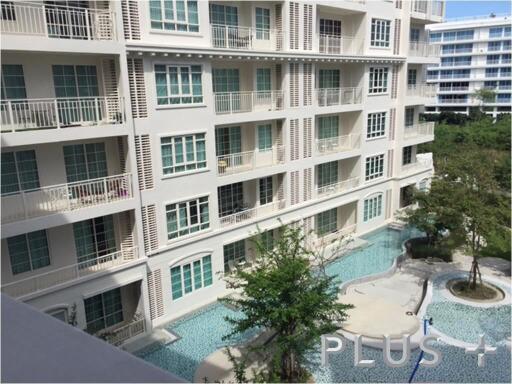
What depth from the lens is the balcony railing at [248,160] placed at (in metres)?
19.6

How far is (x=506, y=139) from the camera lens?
42781 millimetres

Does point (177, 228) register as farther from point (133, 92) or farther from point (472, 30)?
point (472, 30)

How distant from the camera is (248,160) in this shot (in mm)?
20844

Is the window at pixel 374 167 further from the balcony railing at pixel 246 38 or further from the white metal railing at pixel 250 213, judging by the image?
the balcony railing at pixel 246 38

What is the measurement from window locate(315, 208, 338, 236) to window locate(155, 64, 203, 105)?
11573 millimetres

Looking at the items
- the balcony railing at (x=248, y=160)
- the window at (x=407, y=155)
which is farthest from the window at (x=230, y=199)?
the window at (x=407, y=155)

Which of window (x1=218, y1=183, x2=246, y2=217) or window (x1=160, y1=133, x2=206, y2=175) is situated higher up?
window (x1=160, y1=133, x2=206, y2=175)

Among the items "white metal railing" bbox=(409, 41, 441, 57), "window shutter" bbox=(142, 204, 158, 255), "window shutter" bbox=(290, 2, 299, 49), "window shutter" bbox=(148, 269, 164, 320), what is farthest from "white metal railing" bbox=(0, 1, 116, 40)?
"white metal railing" bbox=(409, 41, 441, 57)

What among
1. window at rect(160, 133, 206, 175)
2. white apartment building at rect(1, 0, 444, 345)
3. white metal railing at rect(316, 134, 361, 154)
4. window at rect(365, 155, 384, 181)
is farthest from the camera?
window at rect(365, 155, 384, 181)

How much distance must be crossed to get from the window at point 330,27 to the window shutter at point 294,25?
3.54m

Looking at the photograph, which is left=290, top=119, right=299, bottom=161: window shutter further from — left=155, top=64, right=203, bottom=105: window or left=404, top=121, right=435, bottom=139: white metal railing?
left=404, top=121, right=435, bottom=139: white metal railing

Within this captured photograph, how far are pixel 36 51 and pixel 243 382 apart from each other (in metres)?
10.7

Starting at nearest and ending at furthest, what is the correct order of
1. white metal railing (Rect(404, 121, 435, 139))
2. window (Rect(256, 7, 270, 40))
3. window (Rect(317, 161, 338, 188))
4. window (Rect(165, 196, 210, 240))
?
window (Rect(165, 196, 210, 240)) → window (Rect(256, 7, 270, 40)) → window (Rect(317, 161, 338, 188)) → white metal railing (Rect(404, 121, 435, 139))

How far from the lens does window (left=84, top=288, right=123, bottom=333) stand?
16031mm
